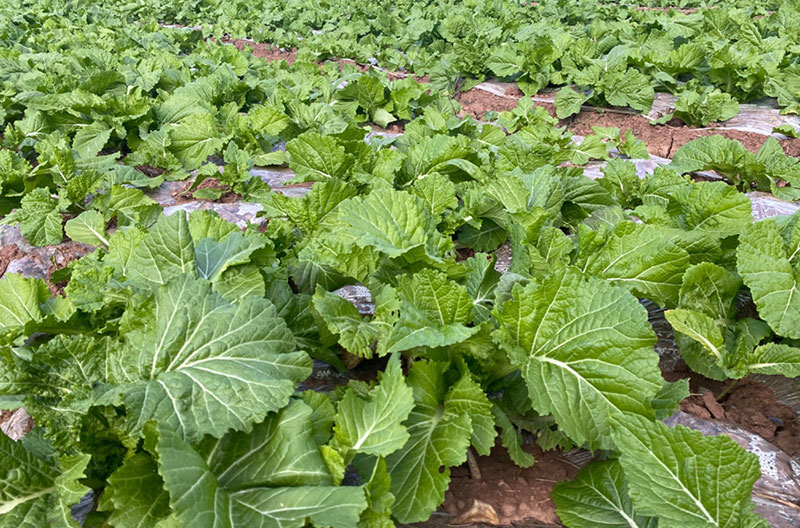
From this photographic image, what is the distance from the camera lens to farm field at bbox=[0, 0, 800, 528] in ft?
5.49

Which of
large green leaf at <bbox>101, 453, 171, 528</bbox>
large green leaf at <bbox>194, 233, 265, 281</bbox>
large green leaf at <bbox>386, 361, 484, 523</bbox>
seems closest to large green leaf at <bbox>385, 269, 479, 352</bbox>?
large green leaf at <bbox>386, 361, 484, 523</bbox>

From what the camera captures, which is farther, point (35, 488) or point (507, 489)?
point (507, 489)

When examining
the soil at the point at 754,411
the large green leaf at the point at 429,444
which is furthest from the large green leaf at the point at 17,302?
the soil at the point at 754,411

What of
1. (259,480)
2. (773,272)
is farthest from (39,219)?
(773,272)

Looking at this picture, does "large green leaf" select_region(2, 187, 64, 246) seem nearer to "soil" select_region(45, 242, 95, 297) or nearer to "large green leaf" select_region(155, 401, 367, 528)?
"soil" select_region(45, 242, 95, 297)

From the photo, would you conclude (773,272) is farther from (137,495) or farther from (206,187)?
(206,187)

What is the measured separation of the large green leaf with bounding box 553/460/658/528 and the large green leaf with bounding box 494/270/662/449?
118mm

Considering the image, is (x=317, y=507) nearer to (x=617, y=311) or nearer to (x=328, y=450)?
(x=328, y=450)

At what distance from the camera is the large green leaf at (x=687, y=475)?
162cm

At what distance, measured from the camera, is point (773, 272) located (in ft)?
7.82

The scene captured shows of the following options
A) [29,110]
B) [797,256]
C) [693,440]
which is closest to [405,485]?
[693,440]

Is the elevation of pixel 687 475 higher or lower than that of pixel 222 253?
lower

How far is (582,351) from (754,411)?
1.01 metres

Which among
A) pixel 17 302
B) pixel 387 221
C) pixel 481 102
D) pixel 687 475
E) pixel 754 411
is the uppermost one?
pixel 387 221
